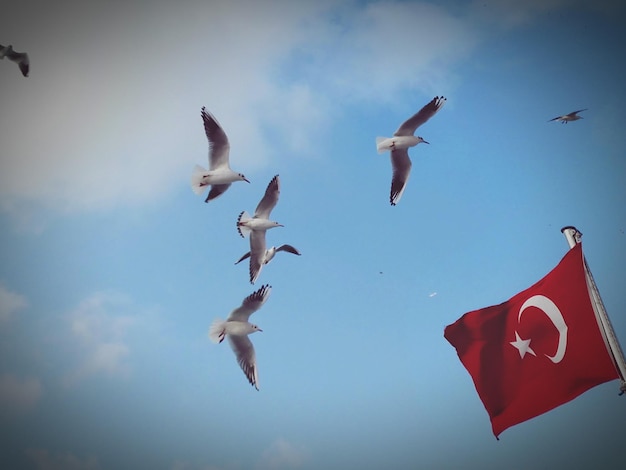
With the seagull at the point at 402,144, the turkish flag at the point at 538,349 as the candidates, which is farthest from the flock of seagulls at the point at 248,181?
the turkish flag at the point at 538,349

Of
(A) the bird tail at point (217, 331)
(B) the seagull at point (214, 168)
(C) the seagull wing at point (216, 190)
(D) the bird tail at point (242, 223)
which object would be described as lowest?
(A) the bird tail at point (217, 331)

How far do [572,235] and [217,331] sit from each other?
240 inches

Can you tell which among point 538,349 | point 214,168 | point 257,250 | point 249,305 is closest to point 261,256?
point 257,250

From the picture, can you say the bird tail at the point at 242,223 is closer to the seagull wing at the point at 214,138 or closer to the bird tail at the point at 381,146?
the seagull wing at the point at 214,138

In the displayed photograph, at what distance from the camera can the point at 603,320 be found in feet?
16.0

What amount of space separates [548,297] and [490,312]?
0.76m

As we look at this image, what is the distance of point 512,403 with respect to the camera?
17.6 feet

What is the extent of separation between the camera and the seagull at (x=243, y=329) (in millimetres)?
8625

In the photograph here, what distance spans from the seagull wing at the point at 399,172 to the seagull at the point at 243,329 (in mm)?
3269

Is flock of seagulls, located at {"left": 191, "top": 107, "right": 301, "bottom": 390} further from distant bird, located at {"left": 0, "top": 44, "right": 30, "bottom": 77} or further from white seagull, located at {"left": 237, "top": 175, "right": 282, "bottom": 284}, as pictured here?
distant bird, located at {"left": 0, "top": 44, "right": 30, "bottom": 77}

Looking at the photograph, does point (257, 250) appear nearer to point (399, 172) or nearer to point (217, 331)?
point (217, 331)

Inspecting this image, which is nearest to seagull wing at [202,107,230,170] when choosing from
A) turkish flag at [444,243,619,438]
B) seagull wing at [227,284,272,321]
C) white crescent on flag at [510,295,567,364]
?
seagull wing at [227,284,272,321]

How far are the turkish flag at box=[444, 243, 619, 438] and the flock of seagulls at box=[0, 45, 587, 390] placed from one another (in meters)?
4.11

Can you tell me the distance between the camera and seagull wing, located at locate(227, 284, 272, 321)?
8.67 metres
